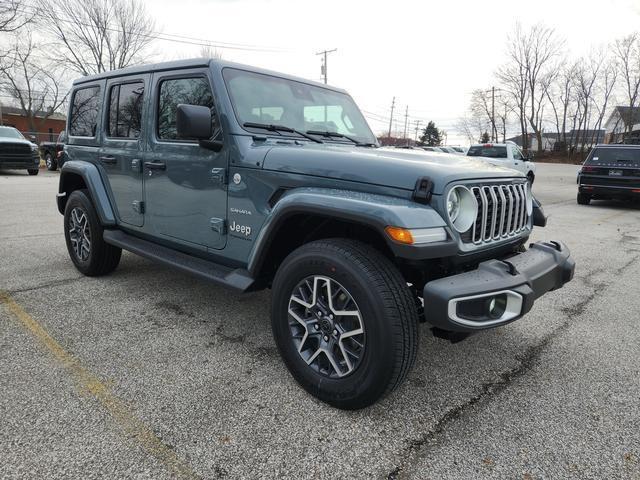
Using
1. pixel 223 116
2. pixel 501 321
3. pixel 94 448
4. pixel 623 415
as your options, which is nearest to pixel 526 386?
pixel 623 415

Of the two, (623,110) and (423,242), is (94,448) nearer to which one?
(423,242)

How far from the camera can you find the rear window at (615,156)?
35.9 ft

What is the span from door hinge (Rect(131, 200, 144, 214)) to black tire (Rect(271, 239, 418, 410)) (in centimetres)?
188

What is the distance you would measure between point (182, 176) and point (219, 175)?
0.44 metres

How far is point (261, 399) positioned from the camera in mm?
2398

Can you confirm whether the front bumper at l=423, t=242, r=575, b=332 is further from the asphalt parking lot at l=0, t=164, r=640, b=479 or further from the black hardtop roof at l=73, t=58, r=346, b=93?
the black hardtop roof at l=73, t=58, r=346, b=93

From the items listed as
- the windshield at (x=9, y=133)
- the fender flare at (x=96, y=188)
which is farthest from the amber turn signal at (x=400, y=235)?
the windshield at (x=9, y=133)

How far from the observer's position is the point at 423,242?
6.67 feet

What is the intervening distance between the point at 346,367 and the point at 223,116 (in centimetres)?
178

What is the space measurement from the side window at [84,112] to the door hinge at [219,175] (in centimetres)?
200

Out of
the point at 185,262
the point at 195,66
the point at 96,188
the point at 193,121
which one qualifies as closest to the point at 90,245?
the point at 96,188

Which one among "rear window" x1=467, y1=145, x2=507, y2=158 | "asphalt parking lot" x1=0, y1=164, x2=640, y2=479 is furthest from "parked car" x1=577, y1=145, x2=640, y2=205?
"asphalt parking lot" x1=0, y1=164, x2=640, y2=479

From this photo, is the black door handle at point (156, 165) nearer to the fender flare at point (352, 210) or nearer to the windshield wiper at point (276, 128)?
the windshield wiper at point (276, 128)

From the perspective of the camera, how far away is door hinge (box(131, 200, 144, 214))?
3.71m
